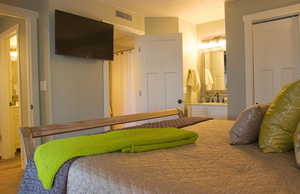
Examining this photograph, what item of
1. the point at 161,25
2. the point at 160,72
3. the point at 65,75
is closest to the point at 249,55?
the point at 160,72

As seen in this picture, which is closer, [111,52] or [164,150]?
[164,150]

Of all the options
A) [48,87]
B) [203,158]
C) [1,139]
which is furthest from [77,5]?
[203,158]

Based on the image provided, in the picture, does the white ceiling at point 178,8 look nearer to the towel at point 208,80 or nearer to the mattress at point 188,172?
the towel at point 208,80

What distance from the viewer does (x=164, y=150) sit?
131 cm

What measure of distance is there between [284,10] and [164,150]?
9.13 ft

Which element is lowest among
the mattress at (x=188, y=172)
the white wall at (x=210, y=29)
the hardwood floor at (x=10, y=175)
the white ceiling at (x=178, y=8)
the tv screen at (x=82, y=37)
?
the hardwood floor at (x=10, y=175)

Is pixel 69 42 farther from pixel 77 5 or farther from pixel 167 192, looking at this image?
pixel 167 192

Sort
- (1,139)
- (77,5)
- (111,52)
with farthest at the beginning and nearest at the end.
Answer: (1,139) → (111,52) → (77,5)

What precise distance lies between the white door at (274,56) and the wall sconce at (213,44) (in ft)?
3.75

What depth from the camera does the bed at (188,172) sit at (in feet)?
2.68

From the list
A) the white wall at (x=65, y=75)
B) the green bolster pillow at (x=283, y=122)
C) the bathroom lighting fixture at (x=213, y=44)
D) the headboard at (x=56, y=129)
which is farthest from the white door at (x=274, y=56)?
the white wall at (x=65, y=75)

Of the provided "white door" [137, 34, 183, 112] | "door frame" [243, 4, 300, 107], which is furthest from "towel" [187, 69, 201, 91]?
"door frame" [243, 4, 300, 107]

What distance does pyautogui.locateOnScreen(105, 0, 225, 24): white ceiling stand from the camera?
3.55 metres

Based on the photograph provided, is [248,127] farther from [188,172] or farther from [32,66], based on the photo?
[32,66]
